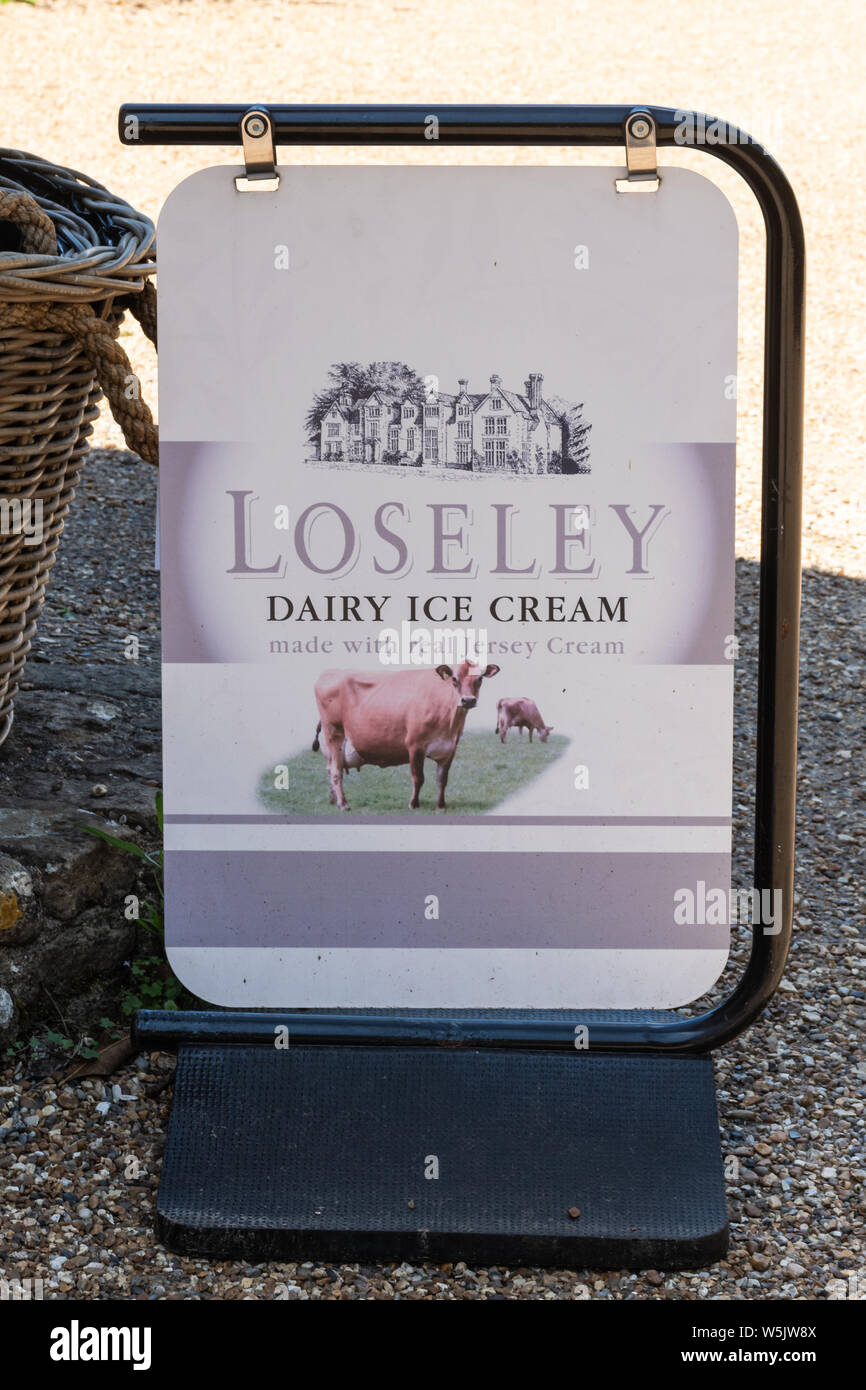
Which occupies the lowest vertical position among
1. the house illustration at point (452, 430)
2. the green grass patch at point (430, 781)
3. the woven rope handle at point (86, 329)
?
the green grass patch at point (430, 781)

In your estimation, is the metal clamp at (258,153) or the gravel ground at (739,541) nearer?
the metal clamp at (258,153)

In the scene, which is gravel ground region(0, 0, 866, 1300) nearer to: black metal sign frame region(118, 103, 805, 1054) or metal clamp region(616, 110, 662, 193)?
black metal sign frame region(118, 103, 805, 1054)

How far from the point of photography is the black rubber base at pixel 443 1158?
1.79m

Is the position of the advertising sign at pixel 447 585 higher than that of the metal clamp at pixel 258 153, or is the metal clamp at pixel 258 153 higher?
the metal clamp at pixel 258 153

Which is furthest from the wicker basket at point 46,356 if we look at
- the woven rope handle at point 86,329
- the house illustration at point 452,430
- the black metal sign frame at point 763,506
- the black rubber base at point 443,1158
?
the black rubber base at point 443,1158

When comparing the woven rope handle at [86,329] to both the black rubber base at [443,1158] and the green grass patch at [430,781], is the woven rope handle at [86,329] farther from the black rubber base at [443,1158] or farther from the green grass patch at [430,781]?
the black rubber base at [443,1158]

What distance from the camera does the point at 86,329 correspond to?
6.15ft

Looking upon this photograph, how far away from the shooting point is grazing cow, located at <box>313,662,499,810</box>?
Result: 1761 mm

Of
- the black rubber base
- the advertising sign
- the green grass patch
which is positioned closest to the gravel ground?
the black rubber base

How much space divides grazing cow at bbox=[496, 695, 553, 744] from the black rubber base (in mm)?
518

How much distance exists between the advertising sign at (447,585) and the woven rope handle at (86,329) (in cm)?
20

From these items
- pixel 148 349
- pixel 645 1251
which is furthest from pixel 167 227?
pixel 148 349
